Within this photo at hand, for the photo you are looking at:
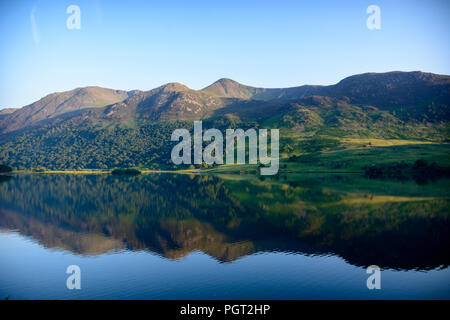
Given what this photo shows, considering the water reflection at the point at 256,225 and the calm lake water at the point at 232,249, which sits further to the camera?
the water reflection at the point at 256,225

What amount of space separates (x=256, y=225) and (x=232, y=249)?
14473 millimetres

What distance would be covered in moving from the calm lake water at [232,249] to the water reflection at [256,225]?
197 mm

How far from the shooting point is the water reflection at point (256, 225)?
134 feet

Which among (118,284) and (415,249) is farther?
(415,249)

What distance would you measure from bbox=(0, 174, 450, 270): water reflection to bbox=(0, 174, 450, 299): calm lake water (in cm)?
20

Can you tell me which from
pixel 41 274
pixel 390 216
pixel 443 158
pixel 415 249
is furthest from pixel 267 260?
pixel 443 158

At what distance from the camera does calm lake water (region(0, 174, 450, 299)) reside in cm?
2928

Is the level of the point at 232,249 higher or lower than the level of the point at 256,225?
higher

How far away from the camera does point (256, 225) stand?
5544 centimetres

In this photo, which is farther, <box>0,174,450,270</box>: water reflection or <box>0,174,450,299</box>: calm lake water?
<box>0,174,450,270</box>: water reflection
